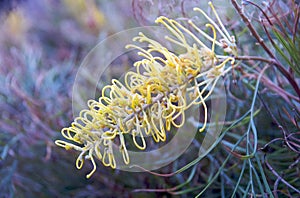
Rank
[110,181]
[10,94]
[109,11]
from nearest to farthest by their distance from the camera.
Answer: [110,181], [10,94], [109,11]

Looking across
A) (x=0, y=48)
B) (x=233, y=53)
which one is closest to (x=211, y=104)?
(x=233, y=53)

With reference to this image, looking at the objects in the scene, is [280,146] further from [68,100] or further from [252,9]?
[68,100]

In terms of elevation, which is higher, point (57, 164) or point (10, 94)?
point (10, 94)

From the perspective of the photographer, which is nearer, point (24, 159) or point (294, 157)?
point (294, 157)

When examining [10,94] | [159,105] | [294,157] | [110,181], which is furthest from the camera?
[10,94]

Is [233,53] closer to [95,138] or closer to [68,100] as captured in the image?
[95,138]

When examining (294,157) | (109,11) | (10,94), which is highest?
(109,11)

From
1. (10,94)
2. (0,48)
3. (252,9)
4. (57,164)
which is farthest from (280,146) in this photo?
(0,48)

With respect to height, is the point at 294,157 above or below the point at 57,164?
below

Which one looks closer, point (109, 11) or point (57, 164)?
point (57, 164)
